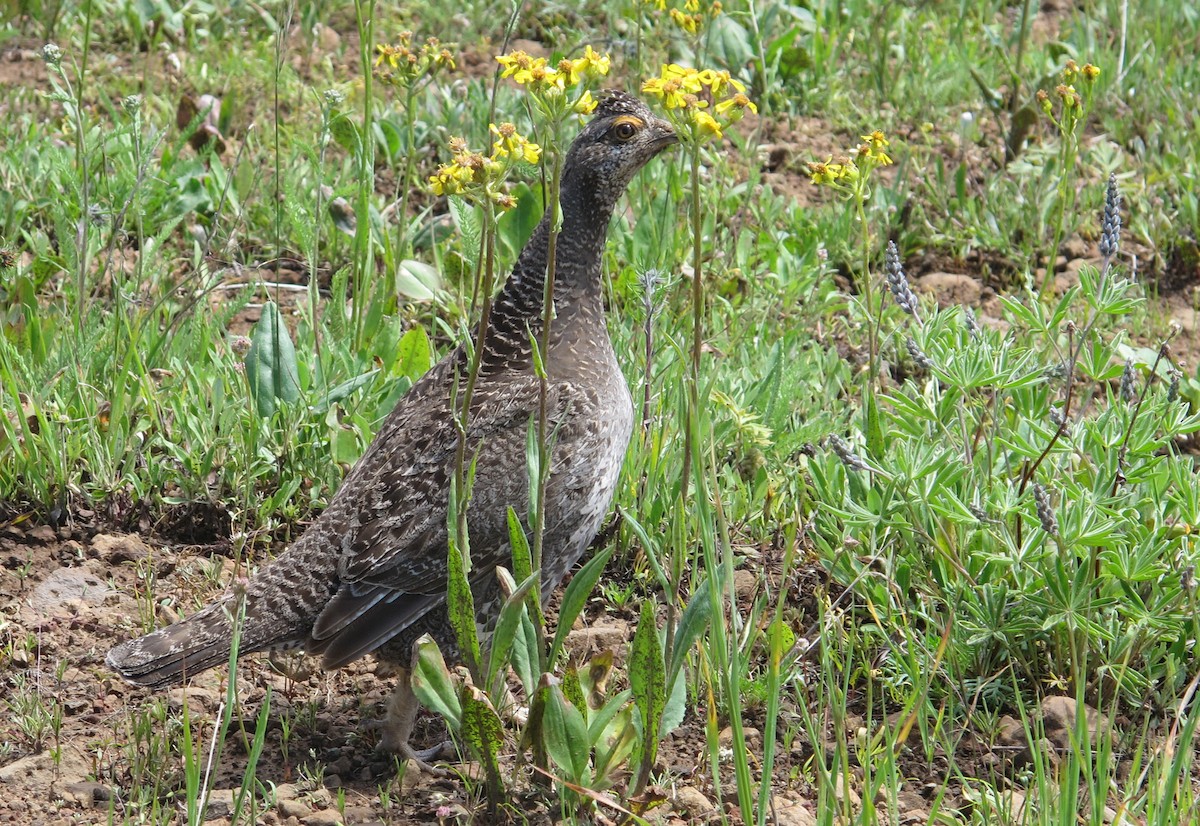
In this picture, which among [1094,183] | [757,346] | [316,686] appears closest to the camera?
[316,686]

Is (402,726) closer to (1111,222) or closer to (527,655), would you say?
(527,655)

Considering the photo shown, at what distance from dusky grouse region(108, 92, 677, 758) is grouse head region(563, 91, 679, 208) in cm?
27

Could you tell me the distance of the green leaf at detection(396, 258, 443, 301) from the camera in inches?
228

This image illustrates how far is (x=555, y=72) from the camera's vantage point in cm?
297

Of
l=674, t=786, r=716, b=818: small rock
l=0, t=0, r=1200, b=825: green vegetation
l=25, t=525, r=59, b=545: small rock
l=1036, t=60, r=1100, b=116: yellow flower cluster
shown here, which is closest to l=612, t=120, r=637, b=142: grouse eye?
l=0, t=0, r=1200, b=825: green vegetation

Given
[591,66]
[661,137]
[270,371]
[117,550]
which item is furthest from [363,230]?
[591,66]

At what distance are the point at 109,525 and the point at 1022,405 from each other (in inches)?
119

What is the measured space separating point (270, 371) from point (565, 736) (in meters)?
2.07

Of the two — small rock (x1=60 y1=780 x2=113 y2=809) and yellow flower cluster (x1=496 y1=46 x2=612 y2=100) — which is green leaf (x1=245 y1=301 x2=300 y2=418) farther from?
yellow flower cluster (x1=496 y1=46 x2=612 y2=100)

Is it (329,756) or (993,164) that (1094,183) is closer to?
(993,164)

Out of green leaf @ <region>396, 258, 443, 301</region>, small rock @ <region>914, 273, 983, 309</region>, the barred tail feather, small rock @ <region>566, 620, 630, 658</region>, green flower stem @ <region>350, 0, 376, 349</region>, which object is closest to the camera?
the barred tail feather

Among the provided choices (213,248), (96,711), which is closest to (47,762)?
(96,711)

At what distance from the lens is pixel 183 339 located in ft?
17.7

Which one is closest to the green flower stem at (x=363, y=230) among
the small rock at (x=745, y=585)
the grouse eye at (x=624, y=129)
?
the grouse eye at (x=624, y=129)
